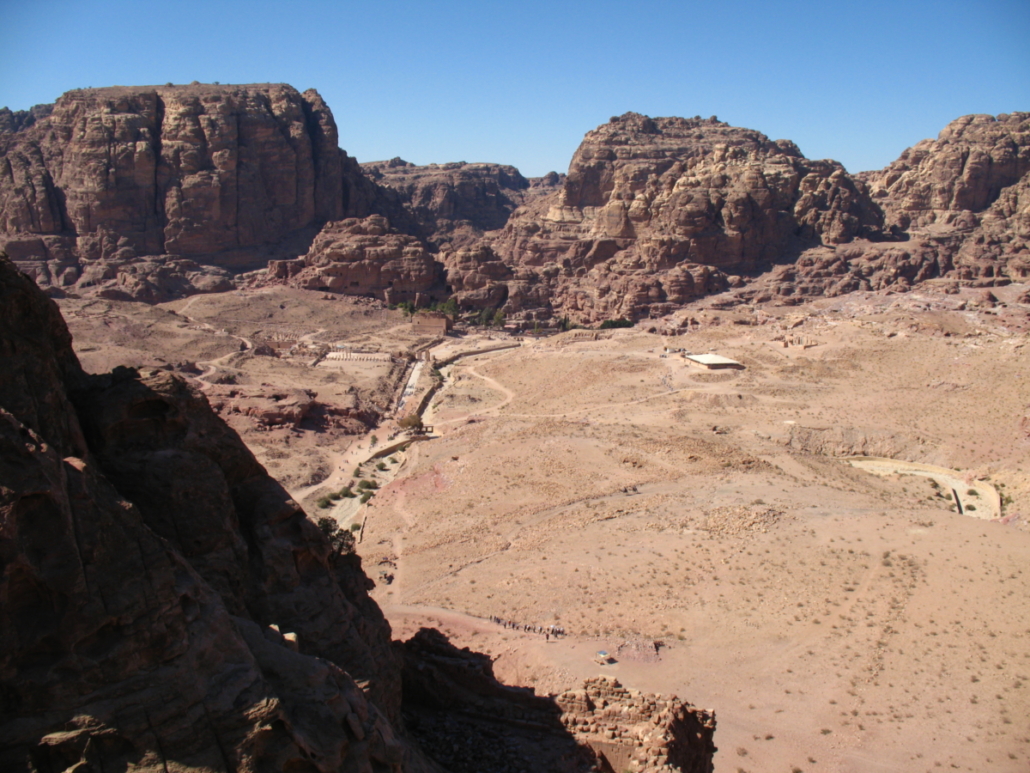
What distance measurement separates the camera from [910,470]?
130 ft

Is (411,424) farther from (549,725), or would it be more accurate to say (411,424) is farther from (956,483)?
(549,725)

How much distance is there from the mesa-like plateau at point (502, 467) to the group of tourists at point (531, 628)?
0.24 m

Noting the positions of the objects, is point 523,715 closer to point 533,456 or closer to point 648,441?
point 533,456

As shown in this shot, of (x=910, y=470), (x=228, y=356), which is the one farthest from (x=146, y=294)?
(x=910, y=470)

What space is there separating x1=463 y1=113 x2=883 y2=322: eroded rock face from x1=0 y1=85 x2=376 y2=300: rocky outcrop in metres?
28.0

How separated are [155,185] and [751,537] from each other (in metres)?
99.0

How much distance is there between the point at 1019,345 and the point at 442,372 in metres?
47.7

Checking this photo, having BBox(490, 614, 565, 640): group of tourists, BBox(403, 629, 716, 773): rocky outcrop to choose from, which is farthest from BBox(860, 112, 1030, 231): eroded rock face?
BBox(403, 629, 716, 773): rocky outcrop

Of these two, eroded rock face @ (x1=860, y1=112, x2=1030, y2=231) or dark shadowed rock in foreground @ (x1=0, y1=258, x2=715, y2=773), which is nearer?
dark shadowed rock in foreground @ (x1=0, y1=258, x2=715, y2=773)

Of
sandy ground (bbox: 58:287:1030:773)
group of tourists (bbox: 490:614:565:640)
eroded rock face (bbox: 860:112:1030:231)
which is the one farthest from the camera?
eroded rock face (bbox: 860:112:1030:231)

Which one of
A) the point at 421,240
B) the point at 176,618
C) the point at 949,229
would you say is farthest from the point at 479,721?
the point at 949,229

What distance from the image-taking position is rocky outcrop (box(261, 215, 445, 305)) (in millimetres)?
93938

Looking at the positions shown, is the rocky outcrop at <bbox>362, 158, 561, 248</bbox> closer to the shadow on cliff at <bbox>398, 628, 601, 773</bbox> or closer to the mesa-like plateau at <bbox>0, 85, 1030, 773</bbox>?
the mesa-like plateau at <bbox>0, 85, 1030, 773</bbox>

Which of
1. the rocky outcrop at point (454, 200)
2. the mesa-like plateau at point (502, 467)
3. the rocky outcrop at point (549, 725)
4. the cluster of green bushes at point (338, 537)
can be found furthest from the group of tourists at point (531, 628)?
the rocky outcrop at point (454, 200)
